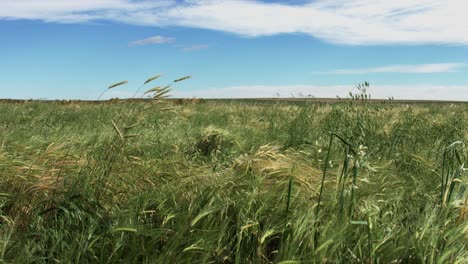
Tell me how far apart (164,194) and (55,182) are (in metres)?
0.94

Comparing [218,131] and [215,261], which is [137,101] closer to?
[215,261]

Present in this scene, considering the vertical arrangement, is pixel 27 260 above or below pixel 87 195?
below

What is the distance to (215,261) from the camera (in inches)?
98.7

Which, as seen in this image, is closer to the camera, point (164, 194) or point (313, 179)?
point (164, 194)

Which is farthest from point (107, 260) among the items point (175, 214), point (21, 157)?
point (21, 157)

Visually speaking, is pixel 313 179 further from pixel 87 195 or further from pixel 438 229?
pixel 87 195

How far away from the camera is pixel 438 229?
2.55 m

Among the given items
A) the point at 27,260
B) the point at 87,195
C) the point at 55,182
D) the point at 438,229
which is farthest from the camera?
the point at 55,182

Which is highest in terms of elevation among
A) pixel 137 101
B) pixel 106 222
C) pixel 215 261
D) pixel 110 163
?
pixel 137 101

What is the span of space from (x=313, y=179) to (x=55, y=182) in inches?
85.1

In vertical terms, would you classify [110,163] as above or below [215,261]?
above

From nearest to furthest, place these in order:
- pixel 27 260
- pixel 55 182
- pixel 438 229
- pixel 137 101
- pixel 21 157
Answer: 1. pixel 27 260
2. pixel 438 229
3. pixel 55 182
4. pixel 137 101
5. pixel 21 157

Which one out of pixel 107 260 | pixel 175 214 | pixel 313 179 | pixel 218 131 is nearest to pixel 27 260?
pixel 107 260

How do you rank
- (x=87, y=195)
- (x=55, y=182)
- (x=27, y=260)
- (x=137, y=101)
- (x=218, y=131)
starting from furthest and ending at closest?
(x=218, y=131) < (x=137, y=101) < (x=55, y=182) < (x=87, y=195) < (x=27, y=260)
